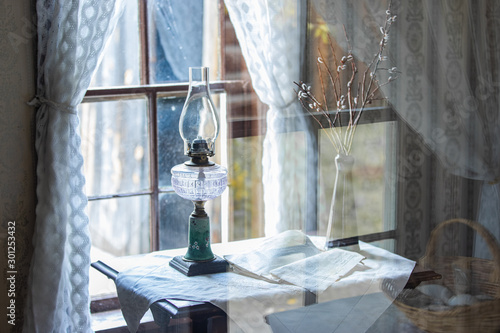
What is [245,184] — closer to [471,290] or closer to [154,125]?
[154,125]

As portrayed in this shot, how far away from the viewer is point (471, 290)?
0.89 meters

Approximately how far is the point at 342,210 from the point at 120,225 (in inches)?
35.3

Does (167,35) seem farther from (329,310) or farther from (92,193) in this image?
(329,310)

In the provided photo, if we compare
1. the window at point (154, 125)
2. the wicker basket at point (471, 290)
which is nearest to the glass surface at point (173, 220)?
the window at point (154, 125)

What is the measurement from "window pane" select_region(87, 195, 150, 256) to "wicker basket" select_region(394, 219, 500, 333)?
40.3 inches

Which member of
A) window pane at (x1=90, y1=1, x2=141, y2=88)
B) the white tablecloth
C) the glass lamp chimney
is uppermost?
window pane at (x1=90, y1=1, x2=141, y2=88)

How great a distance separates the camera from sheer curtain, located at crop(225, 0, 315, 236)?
1.23m

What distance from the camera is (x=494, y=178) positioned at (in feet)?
2.80

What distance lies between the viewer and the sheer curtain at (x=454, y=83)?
85 centimetres

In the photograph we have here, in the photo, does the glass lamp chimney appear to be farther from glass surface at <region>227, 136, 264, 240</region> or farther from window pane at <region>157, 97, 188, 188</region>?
window pane at <region>157, 97, 188, 188</region>

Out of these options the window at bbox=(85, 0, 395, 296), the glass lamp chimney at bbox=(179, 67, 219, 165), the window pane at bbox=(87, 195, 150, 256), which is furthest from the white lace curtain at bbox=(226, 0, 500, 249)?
the window pane at bbox=(87, 195, 150, 256)

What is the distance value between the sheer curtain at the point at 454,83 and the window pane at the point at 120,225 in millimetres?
1042

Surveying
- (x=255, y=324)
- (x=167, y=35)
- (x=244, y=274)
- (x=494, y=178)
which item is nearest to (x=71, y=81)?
(x=167, y=35)

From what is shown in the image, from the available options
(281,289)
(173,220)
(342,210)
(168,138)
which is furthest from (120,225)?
(342,210)
